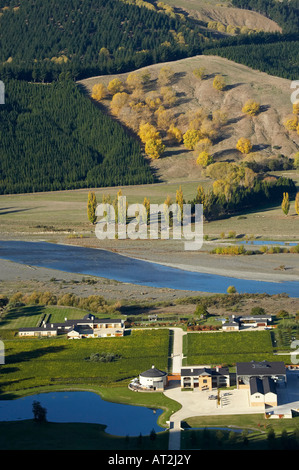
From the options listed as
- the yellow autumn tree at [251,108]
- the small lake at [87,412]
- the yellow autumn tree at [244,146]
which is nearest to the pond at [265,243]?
the yellow autumn tree at [244,146]

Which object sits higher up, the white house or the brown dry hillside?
the brown dry hillside

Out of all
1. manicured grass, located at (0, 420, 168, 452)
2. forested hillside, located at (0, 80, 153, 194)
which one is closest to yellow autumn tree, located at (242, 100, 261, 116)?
forested hillside, located at (0, 80, 153, 194)

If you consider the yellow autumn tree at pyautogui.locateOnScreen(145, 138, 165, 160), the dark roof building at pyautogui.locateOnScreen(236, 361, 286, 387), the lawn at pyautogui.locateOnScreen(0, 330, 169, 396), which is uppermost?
the yellow autumn tree at pyautogui.locateOnScreen(145, 138, 165, 160)

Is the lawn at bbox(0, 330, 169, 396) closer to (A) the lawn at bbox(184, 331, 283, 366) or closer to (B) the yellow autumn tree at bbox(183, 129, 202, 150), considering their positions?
(A) the lawn at bbox(184, 331, 283, 366)

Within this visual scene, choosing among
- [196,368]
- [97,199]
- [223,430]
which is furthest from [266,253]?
[223,430]

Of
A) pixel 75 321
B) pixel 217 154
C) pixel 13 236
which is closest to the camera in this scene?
pixel 75 321

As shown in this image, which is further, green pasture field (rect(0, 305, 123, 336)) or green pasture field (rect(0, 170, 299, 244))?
green pasture field (rect(0, 170, 299, 244))

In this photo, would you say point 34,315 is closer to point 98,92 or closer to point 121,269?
point 121,269

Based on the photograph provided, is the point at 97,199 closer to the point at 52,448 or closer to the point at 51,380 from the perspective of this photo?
the point at 51,380
